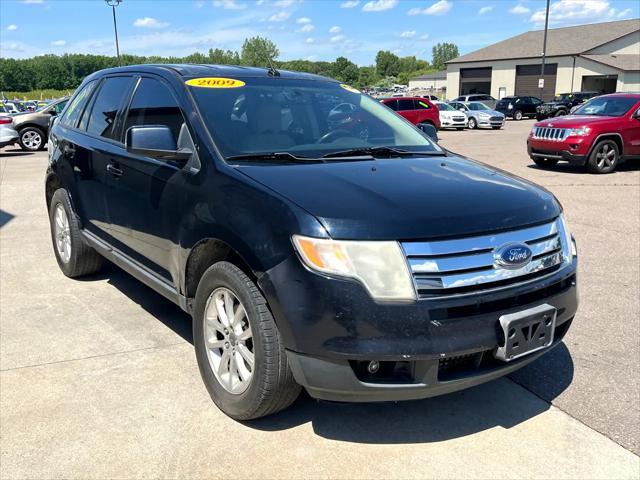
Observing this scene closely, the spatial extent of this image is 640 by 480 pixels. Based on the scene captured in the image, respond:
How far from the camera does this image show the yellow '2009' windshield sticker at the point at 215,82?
12.0ft

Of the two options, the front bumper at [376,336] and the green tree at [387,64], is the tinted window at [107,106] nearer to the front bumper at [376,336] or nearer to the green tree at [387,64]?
the front bumper at [376,336]

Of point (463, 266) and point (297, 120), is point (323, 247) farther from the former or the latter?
point (297, 120)

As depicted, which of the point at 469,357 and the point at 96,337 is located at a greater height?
the point at 469,357

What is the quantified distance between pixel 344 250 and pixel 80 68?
13019 cm

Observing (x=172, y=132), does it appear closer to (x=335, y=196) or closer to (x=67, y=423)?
(x=335, y=196)

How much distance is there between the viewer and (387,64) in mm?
173250

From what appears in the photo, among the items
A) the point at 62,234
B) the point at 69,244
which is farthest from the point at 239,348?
the point at 62,234

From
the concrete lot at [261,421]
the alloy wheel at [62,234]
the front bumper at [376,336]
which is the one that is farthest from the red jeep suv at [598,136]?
the front bumper at [376,336]

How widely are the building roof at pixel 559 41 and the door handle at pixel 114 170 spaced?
57.3 meters

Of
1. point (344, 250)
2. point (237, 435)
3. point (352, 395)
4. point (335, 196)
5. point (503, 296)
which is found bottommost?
point (237, 435)

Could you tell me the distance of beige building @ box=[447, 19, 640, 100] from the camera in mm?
52344

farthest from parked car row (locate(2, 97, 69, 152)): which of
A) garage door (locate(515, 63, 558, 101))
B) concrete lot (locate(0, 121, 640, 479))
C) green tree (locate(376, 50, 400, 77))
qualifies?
green tree (locate(376, 50, 400, 77))

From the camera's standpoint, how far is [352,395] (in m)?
2.53

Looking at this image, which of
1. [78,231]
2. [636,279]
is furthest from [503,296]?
[78,231]
